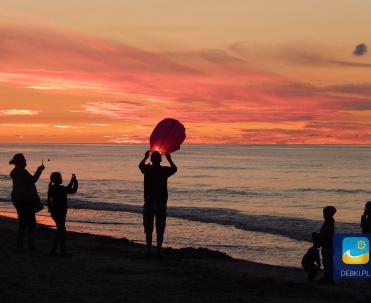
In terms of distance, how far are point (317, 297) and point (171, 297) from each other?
2.25 metres

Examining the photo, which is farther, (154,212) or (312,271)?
(154,212)

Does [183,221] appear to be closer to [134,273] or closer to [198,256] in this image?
[198,256]

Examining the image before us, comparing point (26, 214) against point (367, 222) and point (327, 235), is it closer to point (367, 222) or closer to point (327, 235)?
point (327, 235)

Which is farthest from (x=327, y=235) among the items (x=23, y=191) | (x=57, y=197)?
(x=23, y=191)

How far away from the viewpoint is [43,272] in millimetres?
10812

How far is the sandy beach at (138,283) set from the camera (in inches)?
367

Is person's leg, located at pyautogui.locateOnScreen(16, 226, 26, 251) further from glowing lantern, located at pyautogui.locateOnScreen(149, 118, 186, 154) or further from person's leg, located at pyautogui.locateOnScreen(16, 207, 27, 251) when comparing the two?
glowing lantern, located at pyautogui.locateOnScreen(149, 118, 186, 154)

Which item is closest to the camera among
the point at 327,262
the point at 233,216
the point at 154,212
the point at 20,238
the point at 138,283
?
the point at 138,283

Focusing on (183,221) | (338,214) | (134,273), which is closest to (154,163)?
(134,273)

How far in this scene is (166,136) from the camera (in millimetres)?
12031

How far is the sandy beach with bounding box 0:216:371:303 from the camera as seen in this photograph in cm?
931
